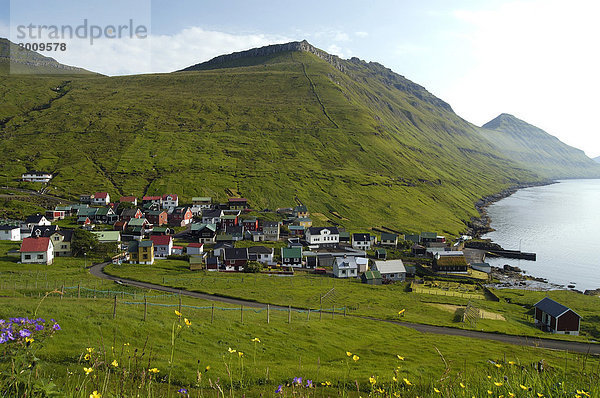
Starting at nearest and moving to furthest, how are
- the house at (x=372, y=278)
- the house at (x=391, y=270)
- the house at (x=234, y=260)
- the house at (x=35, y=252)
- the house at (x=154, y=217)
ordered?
the house at (x=35, y=252), the house at (x=372, y=278), the house at (x=234, y=260), the house at (x=391, y=270), the house at (x=154, y=217)

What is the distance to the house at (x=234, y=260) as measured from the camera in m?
86.6

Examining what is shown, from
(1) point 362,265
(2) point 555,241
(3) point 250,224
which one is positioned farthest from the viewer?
(2) point 555,241

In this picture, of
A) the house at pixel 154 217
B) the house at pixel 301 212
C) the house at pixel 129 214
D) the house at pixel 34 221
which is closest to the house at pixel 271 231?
the house at pixel 301 212

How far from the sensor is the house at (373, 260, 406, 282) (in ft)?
287

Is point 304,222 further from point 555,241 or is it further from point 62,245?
point 555,241

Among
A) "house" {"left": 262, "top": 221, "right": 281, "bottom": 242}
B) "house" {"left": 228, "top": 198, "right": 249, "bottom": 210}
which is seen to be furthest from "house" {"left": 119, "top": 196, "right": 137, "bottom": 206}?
"house" {"left": 262, "top": 221, "right": 281, "bottom": 242}

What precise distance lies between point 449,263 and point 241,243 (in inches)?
2354

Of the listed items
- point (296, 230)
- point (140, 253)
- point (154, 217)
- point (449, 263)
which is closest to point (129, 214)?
point (154, 217)

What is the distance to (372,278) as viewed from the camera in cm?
8369

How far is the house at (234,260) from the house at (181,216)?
4782 cm

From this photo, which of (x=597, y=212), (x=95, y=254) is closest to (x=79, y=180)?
(x=95, y=254)

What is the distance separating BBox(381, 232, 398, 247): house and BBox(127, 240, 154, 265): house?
73062 mm

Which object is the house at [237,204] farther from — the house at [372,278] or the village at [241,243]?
the house at [372,278]

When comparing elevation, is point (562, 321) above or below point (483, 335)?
below
